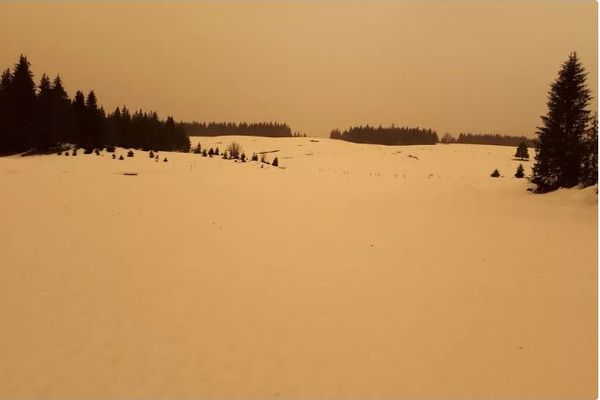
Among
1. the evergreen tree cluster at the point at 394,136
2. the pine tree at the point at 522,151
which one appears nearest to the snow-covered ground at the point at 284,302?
the pine tree at the point at 522,151

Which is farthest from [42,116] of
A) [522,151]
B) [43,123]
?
[522,151]

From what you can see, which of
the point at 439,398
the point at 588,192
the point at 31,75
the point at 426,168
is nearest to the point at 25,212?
the point at 439,398

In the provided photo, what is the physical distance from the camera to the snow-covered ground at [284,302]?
14.5ft

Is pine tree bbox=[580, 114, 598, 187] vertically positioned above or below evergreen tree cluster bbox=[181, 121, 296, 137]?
below

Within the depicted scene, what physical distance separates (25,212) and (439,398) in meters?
12.2

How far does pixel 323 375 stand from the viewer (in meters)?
4.54

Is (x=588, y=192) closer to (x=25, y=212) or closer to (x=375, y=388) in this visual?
(x=375, y=388)

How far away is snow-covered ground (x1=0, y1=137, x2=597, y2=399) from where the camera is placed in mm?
4434

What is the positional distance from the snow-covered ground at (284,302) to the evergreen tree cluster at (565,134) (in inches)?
209

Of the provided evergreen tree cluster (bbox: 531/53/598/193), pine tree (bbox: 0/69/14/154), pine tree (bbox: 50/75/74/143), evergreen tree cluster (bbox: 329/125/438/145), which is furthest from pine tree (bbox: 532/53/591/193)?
evergreen tree cluster (bbox: 329/125/438/145)

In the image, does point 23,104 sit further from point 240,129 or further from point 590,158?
point 240,129

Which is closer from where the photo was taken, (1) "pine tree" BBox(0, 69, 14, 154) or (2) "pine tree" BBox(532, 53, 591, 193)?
(2) "pine tree" BBox(532, 53, 591, 193)

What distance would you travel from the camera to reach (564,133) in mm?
18891

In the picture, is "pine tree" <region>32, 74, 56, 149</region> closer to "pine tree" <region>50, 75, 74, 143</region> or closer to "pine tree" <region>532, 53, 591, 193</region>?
"pine tree" <region>50, 75, 74, 143</region>
